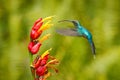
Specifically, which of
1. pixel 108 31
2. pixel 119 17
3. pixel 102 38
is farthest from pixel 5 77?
pixel 119 17

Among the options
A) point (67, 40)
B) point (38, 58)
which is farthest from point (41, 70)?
point (67, 40)

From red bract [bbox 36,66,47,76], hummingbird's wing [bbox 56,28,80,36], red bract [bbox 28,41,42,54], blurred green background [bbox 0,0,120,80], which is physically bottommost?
blurred green background [bbox 0,0,120,80]

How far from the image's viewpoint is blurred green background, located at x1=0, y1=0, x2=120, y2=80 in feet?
9.14

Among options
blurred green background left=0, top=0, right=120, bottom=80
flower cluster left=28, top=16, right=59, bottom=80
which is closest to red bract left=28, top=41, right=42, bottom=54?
flower cluster left=28, top=16, right=59, bottom=80

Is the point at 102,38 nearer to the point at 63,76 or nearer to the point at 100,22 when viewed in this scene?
the point at 100,22

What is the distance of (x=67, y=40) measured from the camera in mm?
3014

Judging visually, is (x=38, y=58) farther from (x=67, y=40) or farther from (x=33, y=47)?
(x=67, y=40)

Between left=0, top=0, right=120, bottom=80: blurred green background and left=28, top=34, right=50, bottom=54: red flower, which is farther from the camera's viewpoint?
left=0, top=0, right=120, bottom=80: blurred green background

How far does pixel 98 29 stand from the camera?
2982 mm

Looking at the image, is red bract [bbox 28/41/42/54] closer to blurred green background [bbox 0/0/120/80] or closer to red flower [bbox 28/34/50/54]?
red flower [bbox 28/34/50/54]

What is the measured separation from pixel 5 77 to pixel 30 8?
3.54 ft

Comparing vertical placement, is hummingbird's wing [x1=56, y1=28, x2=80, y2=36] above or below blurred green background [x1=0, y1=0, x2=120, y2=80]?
above

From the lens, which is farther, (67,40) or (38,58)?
(67,40)

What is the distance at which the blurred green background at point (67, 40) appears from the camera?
2.79 m
